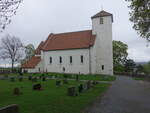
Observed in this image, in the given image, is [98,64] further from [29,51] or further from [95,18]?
[29,51]

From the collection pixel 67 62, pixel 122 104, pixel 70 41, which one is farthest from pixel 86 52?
pixel 122 104

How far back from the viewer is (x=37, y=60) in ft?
152

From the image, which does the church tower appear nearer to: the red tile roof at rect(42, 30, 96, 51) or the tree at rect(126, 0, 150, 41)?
the red tile roof at rect(42, 30, 96, 51)

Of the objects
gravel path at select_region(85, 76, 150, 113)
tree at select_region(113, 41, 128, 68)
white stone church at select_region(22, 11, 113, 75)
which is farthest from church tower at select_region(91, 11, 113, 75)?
gravel path at select_region(85, 76, 150, 113)

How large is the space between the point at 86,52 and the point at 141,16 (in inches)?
962

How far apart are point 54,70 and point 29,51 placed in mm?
29699

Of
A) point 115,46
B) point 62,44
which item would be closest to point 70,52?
point 62,44

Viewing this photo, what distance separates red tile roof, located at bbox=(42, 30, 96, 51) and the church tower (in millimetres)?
1837

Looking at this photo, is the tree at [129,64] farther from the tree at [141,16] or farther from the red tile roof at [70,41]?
the tree at [141,16]

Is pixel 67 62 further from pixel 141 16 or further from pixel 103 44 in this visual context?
pixel 141 16

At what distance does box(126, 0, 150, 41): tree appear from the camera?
15077mm

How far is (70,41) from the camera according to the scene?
1729 inches

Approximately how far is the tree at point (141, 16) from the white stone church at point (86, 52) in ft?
72.4

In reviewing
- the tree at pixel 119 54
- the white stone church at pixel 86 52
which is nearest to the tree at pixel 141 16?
the white stone church at pixel 86 52
